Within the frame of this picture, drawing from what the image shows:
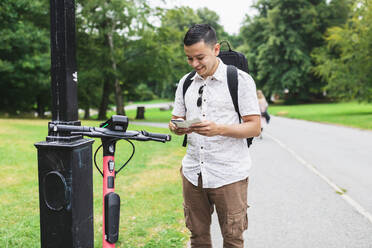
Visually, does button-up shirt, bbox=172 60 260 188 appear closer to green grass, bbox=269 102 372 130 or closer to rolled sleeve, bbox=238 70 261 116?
rolled sleeve, bbox=238 70 261 116

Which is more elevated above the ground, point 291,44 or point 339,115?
point 291,44

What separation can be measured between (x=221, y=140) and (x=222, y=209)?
0.46 meters

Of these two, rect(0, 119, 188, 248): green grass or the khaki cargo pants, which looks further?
rect(0, 119, 188, 248): green grass

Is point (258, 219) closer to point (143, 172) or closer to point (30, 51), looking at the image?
point (143, 172)

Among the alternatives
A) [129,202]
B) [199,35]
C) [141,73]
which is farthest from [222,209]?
[141,73]

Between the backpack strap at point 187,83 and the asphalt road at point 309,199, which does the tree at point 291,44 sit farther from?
the backpack strap at point 187,83

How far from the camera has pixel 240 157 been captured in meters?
2.48

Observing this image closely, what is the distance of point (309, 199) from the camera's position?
554 cm

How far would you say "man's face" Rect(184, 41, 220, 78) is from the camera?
7.71 feet

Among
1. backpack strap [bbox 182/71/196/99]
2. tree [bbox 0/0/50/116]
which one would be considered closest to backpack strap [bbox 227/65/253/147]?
backpack strap [bbox 182/71/196/99]

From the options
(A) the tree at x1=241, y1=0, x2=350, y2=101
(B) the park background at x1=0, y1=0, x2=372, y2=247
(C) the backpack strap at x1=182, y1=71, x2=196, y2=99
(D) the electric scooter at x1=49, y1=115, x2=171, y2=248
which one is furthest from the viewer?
(A) the tree at x1=241, y1=0, x2=350, y2=101

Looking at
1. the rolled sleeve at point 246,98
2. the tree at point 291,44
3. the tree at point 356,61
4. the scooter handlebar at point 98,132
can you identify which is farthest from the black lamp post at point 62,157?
the tree at point 291,44

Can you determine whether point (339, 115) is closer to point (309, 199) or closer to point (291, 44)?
point (309, 199)

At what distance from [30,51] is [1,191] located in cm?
1808
